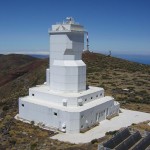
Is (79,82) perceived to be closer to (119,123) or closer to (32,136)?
(119,123)

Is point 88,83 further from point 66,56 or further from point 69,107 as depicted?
point 69,107

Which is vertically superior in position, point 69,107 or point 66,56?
point 66,56

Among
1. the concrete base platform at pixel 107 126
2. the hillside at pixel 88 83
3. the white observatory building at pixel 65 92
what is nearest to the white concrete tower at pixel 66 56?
the white observatory building at pixel 65 92

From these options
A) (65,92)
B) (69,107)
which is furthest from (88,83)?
(69,107)

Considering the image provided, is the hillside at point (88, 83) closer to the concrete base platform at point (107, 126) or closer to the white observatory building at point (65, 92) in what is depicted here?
the concrete base platform at point (107, 126)

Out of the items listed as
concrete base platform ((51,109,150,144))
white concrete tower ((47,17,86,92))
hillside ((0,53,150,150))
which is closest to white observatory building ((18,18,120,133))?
white concrete tower ((47,17,86,92))

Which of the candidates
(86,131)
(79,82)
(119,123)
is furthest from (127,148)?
(79,82)
